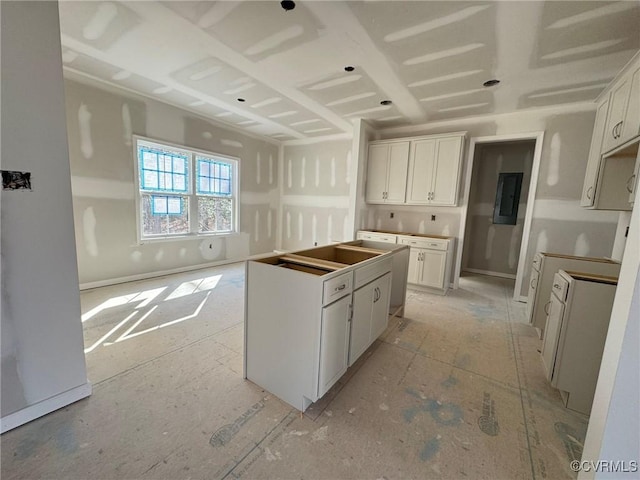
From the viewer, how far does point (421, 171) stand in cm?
413

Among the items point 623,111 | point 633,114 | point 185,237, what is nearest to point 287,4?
point 633,114

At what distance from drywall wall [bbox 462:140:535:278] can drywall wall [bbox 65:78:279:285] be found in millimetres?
5156

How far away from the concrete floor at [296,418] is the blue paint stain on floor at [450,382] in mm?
11

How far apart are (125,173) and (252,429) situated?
3.81 metres

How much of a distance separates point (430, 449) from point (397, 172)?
381cm

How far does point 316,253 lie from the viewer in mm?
2396

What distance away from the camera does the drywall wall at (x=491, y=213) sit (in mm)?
4898

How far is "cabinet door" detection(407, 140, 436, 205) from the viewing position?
4.04 metres

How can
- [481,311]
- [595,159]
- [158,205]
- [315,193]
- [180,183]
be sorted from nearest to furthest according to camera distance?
[595,159] < [481,311] < [158,205] < [180,183] < [315,193]

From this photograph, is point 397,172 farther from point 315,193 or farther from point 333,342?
point 333,342

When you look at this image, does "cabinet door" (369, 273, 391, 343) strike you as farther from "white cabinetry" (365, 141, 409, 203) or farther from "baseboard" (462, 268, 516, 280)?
"baseboard" (462, 268, 516, 280)

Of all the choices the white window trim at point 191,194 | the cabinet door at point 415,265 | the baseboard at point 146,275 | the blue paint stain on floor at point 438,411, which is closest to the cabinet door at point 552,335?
Answer: the blue paint stain on floor at point 438,411

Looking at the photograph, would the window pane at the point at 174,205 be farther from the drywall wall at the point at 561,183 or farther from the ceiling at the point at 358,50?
the drywall wall at the point at 561,183

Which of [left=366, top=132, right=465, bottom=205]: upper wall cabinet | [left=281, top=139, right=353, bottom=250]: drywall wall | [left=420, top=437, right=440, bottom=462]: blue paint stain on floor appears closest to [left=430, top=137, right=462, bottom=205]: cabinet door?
[left=366, top=132, right=465, bottom=205]: upper wall cabinet
